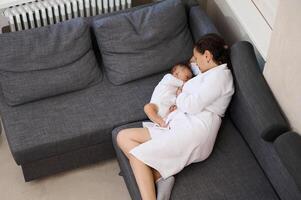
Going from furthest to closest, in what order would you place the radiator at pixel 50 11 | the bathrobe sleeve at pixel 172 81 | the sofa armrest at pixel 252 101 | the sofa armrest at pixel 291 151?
the radiator at pixel 50 11 < the bathrobe sleeve at pixel 172 81 < the sofa armrest at pixel 252 101 < the sofa armrest at pixel 291 151

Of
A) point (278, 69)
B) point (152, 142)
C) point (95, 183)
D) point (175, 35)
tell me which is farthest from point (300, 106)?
point (95, 183)

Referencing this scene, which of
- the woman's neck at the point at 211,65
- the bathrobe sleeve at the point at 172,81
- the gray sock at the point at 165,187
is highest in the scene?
the woman's neck at the point at 211,65

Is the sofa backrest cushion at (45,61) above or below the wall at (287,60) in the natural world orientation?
below

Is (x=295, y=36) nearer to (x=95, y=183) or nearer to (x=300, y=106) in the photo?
(x=300, y=106)

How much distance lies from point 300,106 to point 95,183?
1252 mm

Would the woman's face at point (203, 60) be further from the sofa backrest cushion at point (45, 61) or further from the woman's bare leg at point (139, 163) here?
the sofa backrest cushion at point (45, 61)

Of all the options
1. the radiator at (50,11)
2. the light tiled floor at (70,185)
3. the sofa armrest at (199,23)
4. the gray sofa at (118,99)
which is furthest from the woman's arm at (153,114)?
the radiator at (50,11)

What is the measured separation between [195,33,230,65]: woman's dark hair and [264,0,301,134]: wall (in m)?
0.26

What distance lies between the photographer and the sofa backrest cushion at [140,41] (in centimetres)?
283

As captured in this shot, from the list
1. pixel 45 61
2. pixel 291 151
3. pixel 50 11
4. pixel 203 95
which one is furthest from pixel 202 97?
pixel 50 11

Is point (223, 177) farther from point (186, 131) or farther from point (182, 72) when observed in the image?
point (182, 72)

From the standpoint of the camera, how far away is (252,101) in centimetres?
240

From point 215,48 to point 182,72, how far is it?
9.4 inches

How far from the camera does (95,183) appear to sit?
9.27 feet
